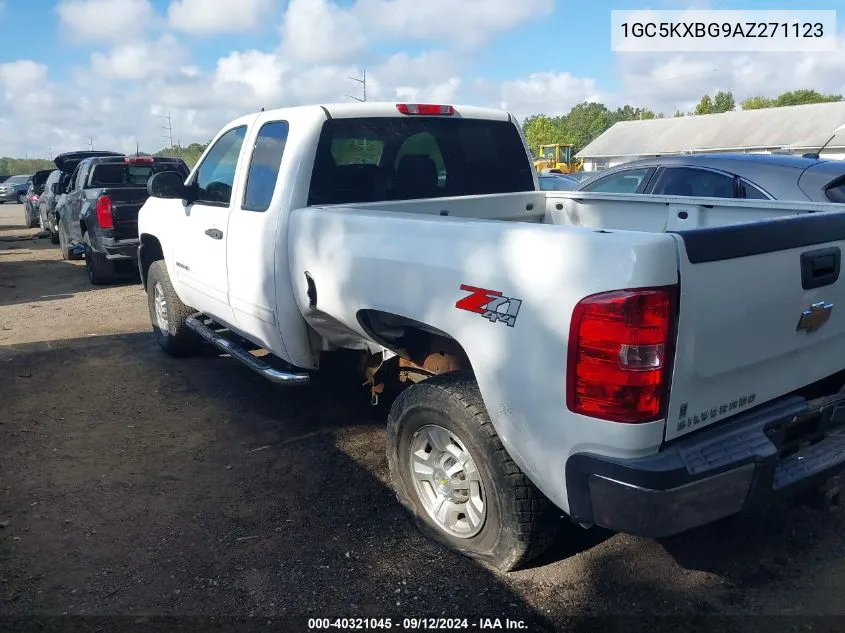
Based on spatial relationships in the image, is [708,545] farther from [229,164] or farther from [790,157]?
[790,157]

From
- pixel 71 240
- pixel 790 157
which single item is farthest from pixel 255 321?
pixel 71 240

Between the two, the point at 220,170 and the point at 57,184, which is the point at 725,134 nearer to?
the point at 57,184

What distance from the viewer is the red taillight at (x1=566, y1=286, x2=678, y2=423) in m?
2.21

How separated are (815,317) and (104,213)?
9016mm

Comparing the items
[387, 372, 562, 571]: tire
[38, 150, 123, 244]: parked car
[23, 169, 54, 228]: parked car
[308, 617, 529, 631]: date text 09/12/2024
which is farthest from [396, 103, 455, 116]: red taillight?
[23, 169, 54, 228]: parked car

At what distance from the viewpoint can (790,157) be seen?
240 inches

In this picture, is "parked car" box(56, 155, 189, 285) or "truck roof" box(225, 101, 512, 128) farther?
"parked car" box(56, 155, 189, 285)

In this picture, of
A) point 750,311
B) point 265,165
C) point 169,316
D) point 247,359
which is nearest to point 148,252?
Result: point 169,316

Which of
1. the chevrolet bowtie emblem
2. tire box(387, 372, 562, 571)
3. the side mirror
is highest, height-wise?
the side mirror

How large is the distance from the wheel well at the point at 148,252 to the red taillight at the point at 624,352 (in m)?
4.96

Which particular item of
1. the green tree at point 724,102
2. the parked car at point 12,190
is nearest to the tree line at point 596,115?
the green tree at point 724,102

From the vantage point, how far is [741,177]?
589 cm

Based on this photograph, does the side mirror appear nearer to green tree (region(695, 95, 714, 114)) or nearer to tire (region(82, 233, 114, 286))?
tire (region(82, 233, 114, 286))

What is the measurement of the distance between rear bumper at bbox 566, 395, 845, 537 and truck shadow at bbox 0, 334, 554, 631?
28.0 inches
